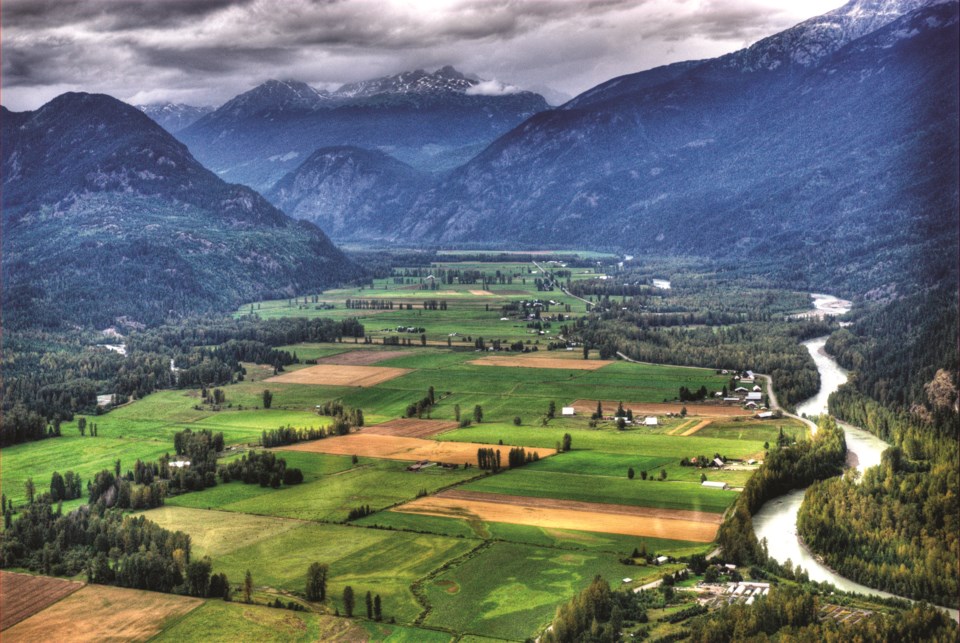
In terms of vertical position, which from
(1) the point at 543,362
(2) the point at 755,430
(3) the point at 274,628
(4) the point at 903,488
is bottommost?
(3) the point at 274,628

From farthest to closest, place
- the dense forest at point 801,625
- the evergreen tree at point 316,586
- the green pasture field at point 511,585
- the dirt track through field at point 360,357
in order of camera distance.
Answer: the dirt track through field at point 360,357 → the evergreen tree at point 316,586 → the green pasture field at point 511,585 → the dense forest at point 801,625

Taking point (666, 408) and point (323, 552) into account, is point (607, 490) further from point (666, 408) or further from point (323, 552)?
point (666, 408)

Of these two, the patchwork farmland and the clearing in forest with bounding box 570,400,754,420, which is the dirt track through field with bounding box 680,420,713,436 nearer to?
Answer: the patchwork farmland

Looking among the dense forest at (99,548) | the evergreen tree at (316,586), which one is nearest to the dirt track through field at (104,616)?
the dense forest at (99,548)

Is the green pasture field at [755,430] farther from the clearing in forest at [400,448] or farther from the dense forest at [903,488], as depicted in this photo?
the clearing in forest at [400,448]

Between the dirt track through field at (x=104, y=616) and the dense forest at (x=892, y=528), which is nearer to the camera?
the dirt track through field at (x=104, y=616)

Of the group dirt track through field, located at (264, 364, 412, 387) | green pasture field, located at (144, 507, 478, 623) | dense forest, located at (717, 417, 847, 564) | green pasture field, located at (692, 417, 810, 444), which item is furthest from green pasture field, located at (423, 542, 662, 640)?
dirt track through field, located at (264, 364, 412, 387)

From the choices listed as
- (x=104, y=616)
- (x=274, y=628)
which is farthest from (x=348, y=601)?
(x=104, y=616)
